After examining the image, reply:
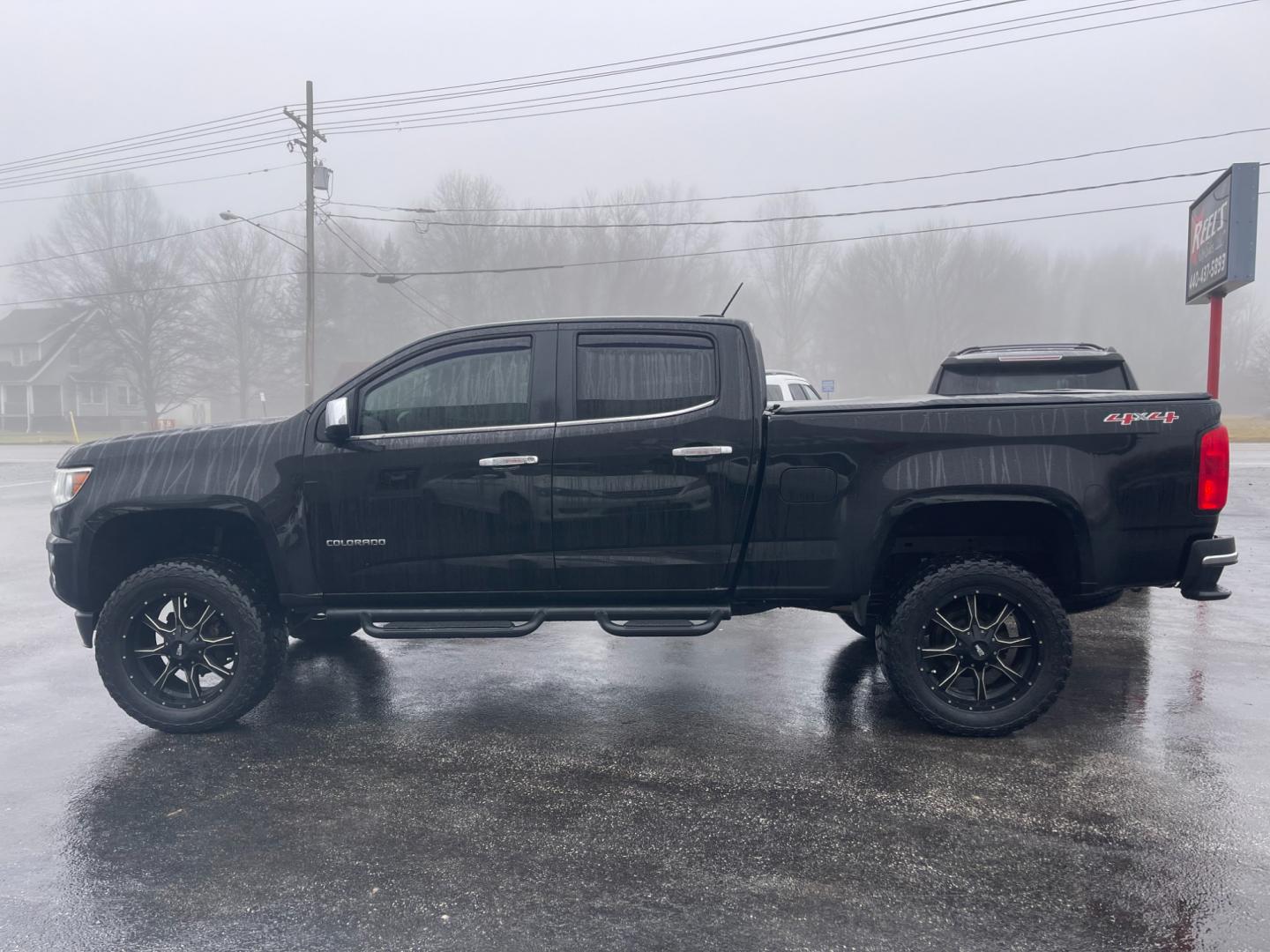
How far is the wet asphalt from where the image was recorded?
294cm

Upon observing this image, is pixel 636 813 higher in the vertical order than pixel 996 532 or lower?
lower

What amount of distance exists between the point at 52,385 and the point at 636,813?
72273 mm

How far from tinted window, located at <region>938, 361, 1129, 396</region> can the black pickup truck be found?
3222 millimetres

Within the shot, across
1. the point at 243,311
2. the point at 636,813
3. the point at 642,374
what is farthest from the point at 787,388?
the point at 243,311

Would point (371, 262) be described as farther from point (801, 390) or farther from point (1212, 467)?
point (1212, 467)

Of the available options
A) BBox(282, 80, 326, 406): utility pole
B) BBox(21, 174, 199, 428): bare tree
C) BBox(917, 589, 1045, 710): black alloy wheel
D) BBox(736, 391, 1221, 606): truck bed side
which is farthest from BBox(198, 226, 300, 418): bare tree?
BBox(917, 589, 1045, 710): black alloy wheel

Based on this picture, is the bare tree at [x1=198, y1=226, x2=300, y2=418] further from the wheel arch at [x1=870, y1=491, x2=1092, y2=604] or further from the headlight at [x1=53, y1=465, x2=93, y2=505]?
the wheel arch at [x1=870, y1=491, x2=1092, y2=604]

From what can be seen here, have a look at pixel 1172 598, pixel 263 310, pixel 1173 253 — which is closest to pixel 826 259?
pixel 1173 253

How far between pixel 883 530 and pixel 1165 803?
1.62 m

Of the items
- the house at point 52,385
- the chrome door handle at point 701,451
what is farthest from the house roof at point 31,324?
the chrome door handle at point 701,451

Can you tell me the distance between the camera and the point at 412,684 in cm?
566

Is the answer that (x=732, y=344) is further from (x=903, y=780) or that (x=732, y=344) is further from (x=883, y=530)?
Answer: (x=903, y=780)

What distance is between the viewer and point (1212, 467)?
4.38 meters

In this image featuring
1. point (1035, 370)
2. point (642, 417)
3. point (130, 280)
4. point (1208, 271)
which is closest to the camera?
point (642, 417)
